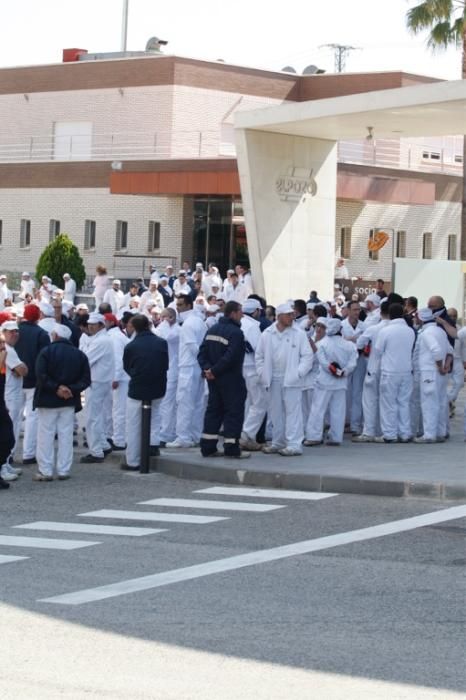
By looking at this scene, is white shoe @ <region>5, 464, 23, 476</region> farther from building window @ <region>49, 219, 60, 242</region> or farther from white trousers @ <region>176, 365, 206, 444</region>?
building window @ <region>49, 219, 60, 242</region>

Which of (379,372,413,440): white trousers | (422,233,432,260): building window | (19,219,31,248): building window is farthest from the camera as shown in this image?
A: (19,219,31,248): building window

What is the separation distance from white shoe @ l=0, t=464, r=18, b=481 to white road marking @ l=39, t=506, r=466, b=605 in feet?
15.1

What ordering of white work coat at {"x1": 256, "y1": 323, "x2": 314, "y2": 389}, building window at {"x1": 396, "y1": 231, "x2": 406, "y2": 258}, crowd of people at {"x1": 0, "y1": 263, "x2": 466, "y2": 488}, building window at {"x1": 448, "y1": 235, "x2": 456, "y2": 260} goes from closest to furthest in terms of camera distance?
crowd of people at {"x1": 0, "y1": 263, "x2": 466, "y2": 488}, white work coat at {"x1": 256, "y1": 323, "x2": 314, "y2": 389}, building window at {"x1": 396, "y1": 231, "x2": 406, "y2": 258}, building window at {"x1": 448, "y1": 235, "x2": 456, "y2": 260}

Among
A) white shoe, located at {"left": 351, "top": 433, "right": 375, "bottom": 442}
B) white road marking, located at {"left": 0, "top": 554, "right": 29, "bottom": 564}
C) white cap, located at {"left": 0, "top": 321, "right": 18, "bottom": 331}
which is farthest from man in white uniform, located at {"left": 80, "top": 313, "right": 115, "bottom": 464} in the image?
white road marking, located at {"left": 0, "top": 554, "right": 29, "bottom": 564}

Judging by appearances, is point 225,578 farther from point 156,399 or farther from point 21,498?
point 156,399

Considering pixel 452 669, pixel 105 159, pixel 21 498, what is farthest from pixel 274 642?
pixel 105 159

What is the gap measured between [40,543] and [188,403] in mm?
6618

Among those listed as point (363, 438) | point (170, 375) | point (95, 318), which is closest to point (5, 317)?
point (95, 318)

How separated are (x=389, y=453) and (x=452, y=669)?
9.74m

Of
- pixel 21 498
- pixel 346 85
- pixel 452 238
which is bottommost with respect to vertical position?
pixel 21 498

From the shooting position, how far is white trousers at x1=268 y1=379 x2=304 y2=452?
16.8 m

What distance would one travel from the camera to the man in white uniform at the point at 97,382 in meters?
17.0

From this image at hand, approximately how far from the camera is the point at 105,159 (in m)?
51.3

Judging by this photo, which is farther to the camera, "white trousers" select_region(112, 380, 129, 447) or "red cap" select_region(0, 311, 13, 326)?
"white trousers" select_region(112, 380, 129, 447)
